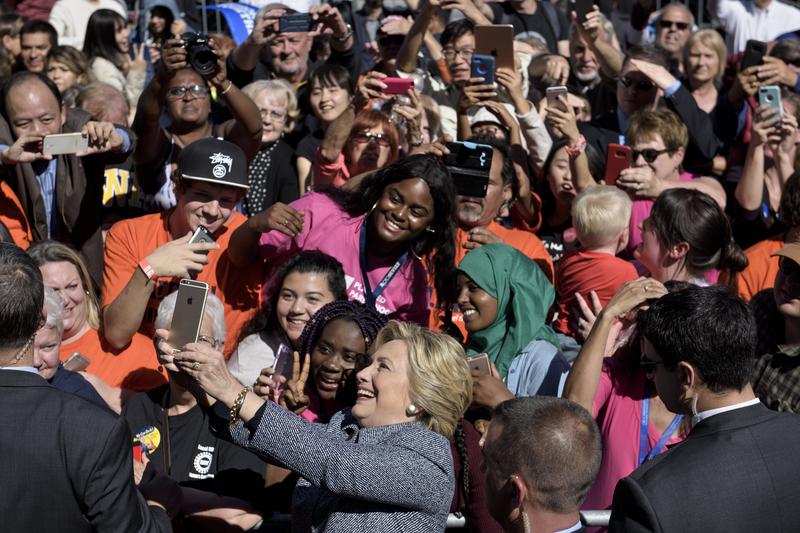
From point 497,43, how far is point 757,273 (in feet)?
6.71

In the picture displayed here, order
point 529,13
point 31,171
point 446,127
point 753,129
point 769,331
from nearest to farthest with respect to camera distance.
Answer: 1. point 769,331
2. point 31,171
3. point 753,129
4. point 446,127
5. point 529,13

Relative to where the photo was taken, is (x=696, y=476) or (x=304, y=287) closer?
(x=696, y=476)

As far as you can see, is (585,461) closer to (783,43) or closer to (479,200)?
(479,200)

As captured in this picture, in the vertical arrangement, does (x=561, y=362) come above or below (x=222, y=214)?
below

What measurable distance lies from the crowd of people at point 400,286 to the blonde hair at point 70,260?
21 millimetres

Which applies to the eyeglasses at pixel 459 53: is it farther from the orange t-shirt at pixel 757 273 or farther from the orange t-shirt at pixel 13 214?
the orange t-shirt at pixel 13 214

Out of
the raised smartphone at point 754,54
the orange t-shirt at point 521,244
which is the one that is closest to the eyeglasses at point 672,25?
the raised smartphone at point 754,54

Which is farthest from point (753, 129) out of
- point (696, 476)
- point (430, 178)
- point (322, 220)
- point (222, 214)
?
point (696, 476)

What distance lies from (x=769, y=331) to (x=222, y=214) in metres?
2.58

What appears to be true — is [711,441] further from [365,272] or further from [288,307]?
[365,272]

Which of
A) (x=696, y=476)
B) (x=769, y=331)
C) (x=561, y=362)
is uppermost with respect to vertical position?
(x=696, y=476)

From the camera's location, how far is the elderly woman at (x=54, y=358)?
418 centimetres

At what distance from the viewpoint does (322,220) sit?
543cm

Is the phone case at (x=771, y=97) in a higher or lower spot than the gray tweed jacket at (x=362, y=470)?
higher
